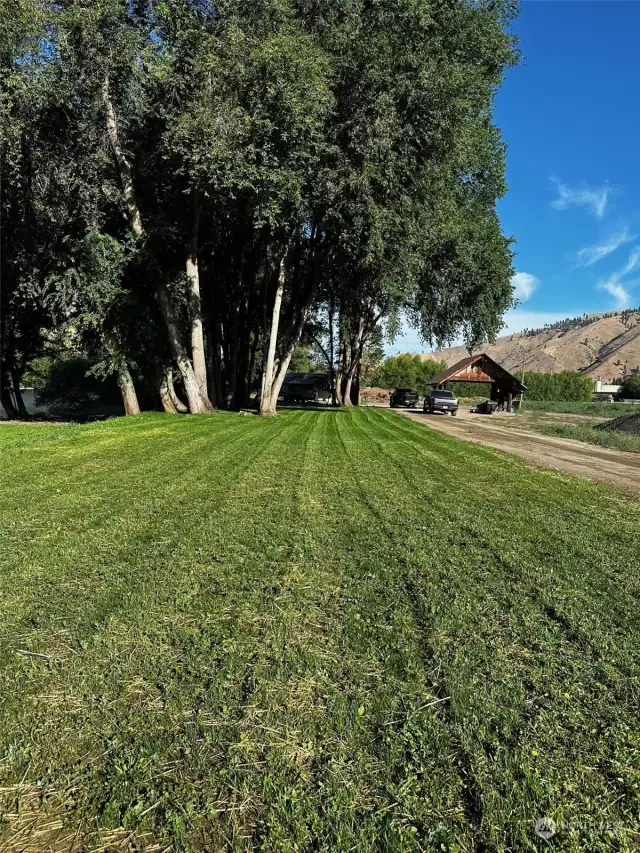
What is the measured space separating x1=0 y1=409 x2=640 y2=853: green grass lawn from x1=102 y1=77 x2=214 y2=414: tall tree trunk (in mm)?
12603

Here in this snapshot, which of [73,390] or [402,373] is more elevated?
[402,373]

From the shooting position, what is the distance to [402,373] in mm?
70312

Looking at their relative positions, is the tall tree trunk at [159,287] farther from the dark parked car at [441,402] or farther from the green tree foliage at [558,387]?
the green tree foliage at [558,387]

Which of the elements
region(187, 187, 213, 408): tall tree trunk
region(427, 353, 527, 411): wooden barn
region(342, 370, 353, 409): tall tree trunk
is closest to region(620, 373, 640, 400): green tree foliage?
region(427, 353, 527, 411): wooden barn

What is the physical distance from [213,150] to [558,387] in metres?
68.6

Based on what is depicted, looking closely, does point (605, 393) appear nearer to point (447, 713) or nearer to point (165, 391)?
point (165, 391)

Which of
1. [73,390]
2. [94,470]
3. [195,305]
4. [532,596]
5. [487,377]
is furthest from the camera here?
[487,377]

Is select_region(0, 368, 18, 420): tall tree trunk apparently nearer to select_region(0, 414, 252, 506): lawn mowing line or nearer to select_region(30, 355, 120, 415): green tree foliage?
select_region(30, 355, 120, 415): green tree foliage

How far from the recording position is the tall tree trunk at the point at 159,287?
14195mm

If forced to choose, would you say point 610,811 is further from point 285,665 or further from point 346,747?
point 285,665

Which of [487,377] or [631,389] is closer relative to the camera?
[487,377]

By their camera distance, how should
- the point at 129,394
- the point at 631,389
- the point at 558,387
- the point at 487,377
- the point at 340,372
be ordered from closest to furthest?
the point at 129,394 < the point at 340,372 < the point at 487,377 < the point at 558,387 < the point at 631,389

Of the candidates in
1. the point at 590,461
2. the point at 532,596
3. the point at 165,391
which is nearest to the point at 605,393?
the point at 165,391

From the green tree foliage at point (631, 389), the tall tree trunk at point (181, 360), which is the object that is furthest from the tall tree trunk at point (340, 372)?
the green tree foliage at point (631, 389)
